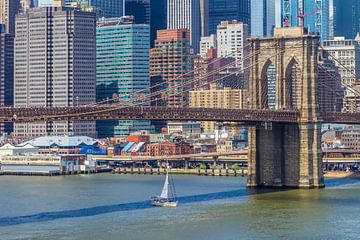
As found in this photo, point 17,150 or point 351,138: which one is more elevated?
point 351,138

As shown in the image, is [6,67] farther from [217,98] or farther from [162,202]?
[162,202]

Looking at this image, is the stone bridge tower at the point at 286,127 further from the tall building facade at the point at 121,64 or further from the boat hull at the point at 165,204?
the tall building facade at the point at 121,64

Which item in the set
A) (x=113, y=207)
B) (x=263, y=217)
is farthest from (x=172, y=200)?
(x=263, y=217)

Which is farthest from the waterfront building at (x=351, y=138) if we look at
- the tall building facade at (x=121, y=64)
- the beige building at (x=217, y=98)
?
the tall building facade at (x=121, y=64)

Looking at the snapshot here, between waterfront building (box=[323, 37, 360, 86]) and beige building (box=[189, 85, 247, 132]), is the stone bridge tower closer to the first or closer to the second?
beige building (box=[189, 85, 247, 132])

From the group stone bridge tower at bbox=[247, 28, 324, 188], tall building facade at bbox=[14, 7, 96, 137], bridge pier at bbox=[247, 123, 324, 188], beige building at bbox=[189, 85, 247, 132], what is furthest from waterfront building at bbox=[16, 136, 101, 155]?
bridge pier at bbox=[247, 123, 324, 188]

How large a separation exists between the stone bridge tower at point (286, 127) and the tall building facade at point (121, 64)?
88.7 m

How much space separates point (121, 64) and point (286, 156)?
98742mm

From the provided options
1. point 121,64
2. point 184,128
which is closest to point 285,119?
point 184,128

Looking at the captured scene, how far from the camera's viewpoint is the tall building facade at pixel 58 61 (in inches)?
6147

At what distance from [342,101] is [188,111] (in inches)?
3503

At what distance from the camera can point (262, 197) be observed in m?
64.7

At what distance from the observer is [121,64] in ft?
554

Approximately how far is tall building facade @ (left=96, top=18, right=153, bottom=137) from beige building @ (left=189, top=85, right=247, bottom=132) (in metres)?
11.2
